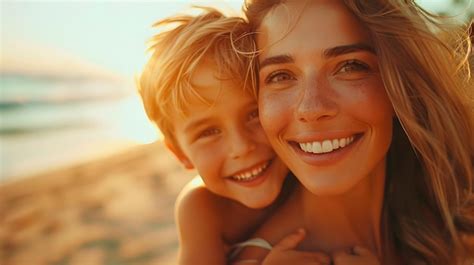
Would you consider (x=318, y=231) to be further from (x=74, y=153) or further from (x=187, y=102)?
(x=74, y=153)

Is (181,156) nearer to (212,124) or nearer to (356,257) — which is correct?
(212,124)

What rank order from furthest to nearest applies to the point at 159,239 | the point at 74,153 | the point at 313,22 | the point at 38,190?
the point at 74,153, the point at 38,190, the point at 159,239, the point at 313,22

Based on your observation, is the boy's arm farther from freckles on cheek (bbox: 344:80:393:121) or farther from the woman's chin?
freckles on cheek (bbox: 344:80:393:121)

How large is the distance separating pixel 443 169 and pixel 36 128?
1073cm

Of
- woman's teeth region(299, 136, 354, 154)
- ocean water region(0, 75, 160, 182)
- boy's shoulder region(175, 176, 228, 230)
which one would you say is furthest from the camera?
ocean water region(0, 75, 160, 182)

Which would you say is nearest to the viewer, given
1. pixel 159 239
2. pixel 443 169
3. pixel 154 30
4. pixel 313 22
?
pixel 313 22

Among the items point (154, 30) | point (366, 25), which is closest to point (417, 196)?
point (366, 25)

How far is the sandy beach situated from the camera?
664 centimetres

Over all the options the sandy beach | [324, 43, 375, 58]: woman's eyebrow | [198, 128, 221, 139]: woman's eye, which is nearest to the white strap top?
[198, 128, 221, 139]: woman's eye

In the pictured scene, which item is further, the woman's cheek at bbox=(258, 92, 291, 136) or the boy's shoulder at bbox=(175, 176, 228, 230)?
the boy's shoulder at bbox=(175, 176, 228, 230)

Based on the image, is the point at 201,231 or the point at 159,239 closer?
the point at 201,231

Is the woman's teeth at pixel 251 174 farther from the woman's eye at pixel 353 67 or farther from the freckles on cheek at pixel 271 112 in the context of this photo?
the woman's eye at pixel 353 67

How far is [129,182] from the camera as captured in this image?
9.48 metres

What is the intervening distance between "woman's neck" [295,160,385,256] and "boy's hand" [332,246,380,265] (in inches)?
3.1
